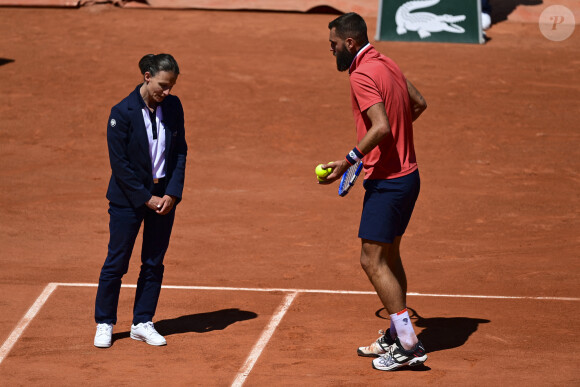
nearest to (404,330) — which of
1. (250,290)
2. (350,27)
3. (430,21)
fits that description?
(350,27)

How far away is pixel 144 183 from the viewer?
738cm

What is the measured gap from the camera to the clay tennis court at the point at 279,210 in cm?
742

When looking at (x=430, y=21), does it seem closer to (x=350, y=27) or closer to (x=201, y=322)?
(x=201, y=322)

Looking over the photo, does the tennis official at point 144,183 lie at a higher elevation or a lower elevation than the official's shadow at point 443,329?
higher

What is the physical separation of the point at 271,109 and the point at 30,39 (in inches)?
258

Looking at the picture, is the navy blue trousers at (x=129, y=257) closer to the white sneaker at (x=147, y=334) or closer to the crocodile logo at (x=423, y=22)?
the white sneaker at (x=147, y=334)

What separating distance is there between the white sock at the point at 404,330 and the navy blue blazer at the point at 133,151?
1986mm

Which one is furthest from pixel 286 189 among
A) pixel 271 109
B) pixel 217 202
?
pixel 271 109

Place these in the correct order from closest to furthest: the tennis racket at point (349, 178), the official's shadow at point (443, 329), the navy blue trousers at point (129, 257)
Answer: the tennis racket at point (349, 178), the navy blue trousers at point (129, 257), the official's shadow at point (443, 329)

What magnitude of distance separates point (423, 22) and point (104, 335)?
46.0ft

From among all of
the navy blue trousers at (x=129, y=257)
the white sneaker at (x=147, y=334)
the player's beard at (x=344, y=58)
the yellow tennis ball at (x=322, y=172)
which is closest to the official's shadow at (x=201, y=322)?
the white sneaker at (x=147, y=334)

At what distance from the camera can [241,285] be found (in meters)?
9.38

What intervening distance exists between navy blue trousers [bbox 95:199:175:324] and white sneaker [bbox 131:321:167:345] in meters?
0.05

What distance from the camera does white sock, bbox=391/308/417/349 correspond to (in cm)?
690
